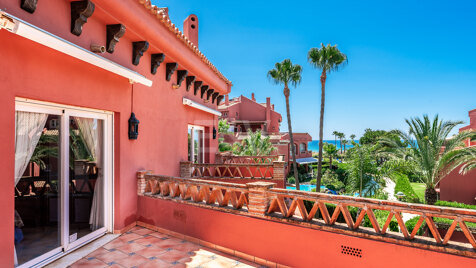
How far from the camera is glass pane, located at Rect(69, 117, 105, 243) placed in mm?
4973

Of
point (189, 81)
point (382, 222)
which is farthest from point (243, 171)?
point (382, 222)

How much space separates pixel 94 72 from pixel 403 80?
53156 mm

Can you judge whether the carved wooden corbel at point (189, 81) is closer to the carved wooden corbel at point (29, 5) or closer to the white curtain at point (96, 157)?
the white curtain at point (96, 157)

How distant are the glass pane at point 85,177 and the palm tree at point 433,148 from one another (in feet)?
39.1

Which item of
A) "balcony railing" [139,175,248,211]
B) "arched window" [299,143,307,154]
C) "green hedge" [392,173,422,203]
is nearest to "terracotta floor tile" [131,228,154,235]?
"balcony railing" [139,175,248,211]

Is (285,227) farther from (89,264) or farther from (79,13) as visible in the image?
(79,13)

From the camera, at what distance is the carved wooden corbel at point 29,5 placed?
145 inches

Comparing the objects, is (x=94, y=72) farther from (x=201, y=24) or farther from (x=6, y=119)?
(x=201, y=24)

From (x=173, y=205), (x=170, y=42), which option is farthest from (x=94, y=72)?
(x=173, y=205)

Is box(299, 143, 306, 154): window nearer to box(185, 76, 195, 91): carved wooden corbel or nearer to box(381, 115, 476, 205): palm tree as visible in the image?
box(381, 115, 476, 205): palm tree

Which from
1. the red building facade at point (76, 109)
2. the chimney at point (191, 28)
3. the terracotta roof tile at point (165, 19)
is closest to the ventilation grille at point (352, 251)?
the red building facade at point (76, 109)

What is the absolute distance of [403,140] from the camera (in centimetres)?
1227

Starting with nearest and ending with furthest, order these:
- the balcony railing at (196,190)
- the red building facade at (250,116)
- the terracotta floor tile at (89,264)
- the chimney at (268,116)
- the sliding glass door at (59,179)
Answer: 1. the sliding glass door at (59,179)
2. the terracotta floor tile at (89,264)
3. the balcony railing at (196,190)
4. the red building facade at (250,116)
5. the chimney at (268,116)

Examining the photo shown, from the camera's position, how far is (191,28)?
11922mm
